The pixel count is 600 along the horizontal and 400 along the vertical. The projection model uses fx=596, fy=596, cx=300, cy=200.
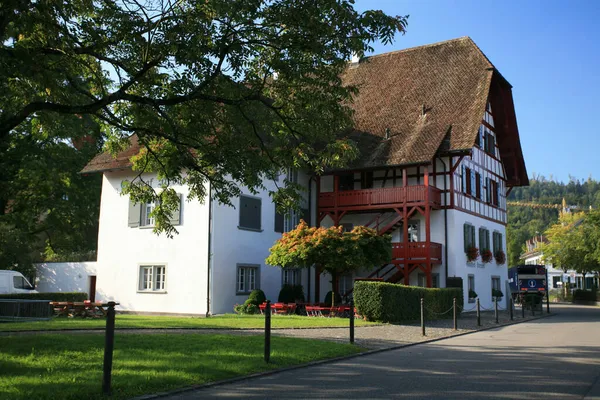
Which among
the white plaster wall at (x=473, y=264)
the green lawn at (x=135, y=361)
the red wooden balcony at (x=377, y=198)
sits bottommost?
the green lawn at (x=135, y=361)

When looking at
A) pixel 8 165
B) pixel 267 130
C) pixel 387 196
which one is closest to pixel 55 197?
pixel 8 165

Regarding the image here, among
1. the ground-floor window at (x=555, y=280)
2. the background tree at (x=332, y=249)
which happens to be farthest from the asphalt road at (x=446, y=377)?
the ground-floor window at (x=555, y=280)

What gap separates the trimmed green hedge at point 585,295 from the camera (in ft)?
184

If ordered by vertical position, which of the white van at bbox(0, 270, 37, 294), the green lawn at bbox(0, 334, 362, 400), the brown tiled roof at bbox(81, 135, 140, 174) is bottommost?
the green lawn at bbox(0, 334, 362, 400)

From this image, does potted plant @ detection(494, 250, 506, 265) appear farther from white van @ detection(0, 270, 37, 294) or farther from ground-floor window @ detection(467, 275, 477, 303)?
white van @ detection(0, 270, 37, 294)

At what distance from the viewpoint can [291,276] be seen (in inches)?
1181

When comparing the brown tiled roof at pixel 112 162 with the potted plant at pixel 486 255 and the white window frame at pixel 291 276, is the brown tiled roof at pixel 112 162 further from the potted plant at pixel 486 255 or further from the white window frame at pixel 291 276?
the potted plant at pixel 486 255

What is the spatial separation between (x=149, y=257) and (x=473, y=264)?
1660 cm

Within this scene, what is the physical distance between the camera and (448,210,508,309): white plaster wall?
1146 inches

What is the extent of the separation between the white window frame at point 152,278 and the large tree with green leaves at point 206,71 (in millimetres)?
14151

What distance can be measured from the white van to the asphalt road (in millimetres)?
19286

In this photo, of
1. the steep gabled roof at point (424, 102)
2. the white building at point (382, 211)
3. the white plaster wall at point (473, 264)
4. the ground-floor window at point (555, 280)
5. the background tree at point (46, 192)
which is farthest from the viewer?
the ground-floor window at point (555, 280)

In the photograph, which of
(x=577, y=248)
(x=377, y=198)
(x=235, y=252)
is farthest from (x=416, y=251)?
(x=577, y=248)

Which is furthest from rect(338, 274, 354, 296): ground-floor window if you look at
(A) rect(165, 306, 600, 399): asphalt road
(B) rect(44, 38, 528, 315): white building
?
(A) rect(165, 306, 600, 399): asphalt road
